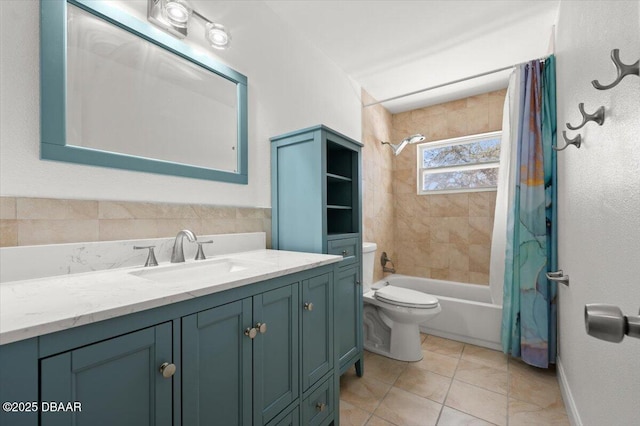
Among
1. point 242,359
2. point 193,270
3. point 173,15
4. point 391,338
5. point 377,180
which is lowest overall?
point 391,338

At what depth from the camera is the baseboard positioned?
1378 millimetres

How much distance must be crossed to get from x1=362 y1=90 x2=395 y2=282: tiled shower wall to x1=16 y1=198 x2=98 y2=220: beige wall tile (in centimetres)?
223

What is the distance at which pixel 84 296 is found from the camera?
71 cm

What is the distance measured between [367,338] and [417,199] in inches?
72.7

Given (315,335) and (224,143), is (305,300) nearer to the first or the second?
(315,335)

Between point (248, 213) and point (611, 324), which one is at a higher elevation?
point (248, 213)

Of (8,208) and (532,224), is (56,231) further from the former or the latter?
(532,224)

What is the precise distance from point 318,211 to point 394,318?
1154mm

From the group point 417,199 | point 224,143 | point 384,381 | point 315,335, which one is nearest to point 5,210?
point 224,143

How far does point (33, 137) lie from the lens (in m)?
0.96

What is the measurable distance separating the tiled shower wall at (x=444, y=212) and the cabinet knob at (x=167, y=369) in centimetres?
311

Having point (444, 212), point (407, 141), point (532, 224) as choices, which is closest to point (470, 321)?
point (532, 224)

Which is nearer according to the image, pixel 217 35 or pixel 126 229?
pixel 126 229

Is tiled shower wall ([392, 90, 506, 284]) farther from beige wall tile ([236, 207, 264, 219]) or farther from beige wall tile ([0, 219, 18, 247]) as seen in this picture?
beige wall tile ([0, 219, 18, 247])
